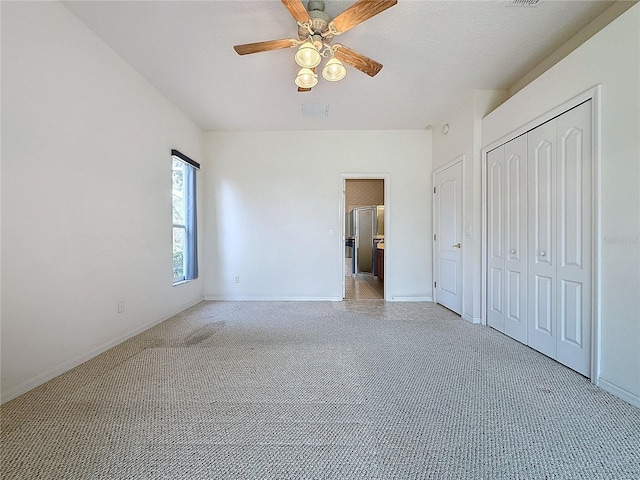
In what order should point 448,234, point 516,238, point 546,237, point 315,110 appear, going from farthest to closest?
point 448,234, point 315,110, point 516,238, point 546,237

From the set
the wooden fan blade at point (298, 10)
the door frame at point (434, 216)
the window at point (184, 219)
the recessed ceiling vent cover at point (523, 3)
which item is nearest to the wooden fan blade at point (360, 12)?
the wooden fan blade at point (298, 10)

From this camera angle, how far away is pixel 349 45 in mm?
2396

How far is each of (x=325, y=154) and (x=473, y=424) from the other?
3855 mm

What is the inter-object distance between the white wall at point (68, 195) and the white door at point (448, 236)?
147 inches

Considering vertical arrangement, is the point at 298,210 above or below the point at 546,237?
above

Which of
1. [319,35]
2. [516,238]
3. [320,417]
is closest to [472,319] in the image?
[516,238]

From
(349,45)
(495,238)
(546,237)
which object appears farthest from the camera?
(495,238)

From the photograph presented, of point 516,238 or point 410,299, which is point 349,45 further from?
point 410,299

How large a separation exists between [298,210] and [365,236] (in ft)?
13.5

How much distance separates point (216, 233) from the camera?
14.5 feet

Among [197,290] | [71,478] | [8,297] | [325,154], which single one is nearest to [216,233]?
[197,290]

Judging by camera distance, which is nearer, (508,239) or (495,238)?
(508,239)

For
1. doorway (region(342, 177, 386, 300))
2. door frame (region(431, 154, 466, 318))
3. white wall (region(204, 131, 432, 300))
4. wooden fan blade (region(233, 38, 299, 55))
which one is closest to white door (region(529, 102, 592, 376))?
door frame (region(431, 154, 466, 318))

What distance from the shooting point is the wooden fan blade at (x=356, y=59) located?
7.01ft
